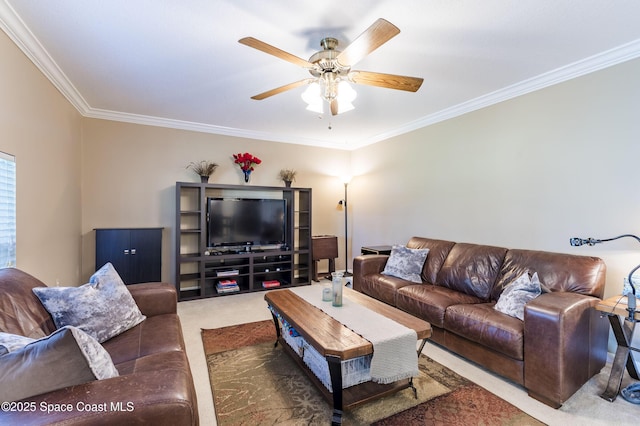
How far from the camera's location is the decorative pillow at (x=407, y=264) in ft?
11.7

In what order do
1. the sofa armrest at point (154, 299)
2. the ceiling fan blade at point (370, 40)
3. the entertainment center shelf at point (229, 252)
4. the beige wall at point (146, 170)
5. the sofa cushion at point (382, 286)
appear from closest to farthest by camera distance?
the ceiling fan blade at point (370, 40), the sofa armrest at point (154, 299), the sofa cushion at point (382, 286), the beige wall at point (146, 170), the entertainment center shelf at point (229, 252)

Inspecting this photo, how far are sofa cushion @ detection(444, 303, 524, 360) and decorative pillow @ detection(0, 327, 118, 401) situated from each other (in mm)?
2403

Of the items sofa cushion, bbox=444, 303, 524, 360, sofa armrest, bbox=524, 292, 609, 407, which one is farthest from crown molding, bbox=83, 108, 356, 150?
sofa armrest, bbox=524, 292, 609, 407

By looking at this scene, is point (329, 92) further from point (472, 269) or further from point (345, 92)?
point (472, 269)

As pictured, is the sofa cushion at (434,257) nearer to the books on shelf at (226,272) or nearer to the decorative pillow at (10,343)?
the books on shelf at (226,272)

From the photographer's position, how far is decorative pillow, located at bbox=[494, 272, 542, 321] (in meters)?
2.30

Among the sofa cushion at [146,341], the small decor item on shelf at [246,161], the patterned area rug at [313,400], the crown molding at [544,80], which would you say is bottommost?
A: the patterned area rug at [313,400]

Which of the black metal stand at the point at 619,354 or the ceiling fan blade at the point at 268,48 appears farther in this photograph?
the black metal stand at the point at 619,354

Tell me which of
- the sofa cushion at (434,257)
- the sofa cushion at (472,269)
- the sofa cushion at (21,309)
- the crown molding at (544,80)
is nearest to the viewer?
the sofa cushion at (21,309)

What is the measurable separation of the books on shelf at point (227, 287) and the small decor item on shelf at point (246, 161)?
1.69 metres

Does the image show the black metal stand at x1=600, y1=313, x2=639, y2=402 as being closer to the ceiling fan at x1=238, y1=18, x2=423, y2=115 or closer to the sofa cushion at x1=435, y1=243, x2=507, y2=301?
the sofa cushion at x1=435, y1=243, x2=507, y2=301

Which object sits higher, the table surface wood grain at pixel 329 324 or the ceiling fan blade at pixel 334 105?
the ceiling fan blade at pixel 334 105

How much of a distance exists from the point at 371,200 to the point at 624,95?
3.28 metres

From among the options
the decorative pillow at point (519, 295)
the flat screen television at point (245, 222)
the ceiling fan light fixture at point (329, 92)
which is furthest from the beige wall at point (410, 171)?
the ceiling fan light fixture at point (329, 92)
